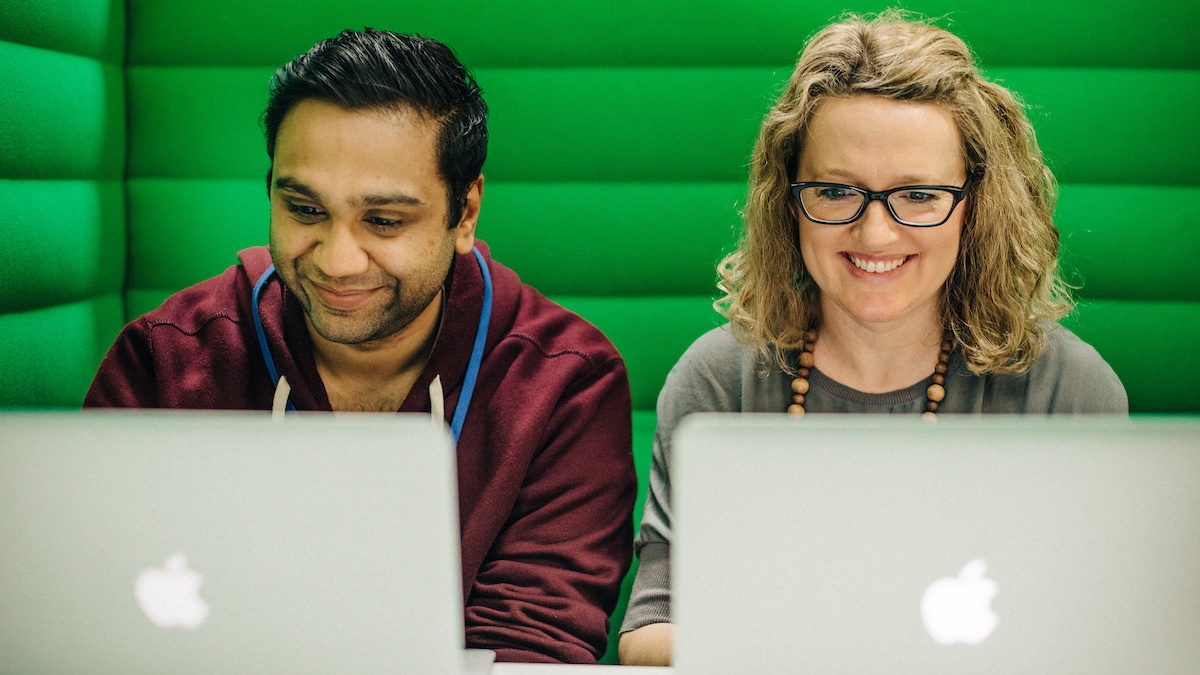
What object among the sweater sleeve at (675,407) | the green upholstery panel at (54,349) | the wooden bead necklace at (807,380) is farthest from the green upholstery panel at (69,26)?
the wooden bead necklace at (807,380)

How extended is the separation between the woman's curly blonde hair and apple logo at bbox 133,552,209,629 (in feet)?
2.70

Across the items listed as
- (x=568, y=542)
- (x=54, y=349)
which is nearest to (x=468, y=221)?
(x=568, y=542)

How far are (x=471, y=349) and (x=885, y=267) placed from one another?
549 millimetres

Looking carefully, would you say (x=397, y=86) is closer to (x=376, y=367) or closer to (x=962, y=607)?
(x=376, y=367)

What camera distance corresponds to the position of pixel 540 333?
136cm

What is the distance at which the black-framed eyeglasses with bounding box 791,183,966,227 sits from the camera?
3.86ft

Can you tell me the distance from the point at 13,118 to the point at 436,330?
2.16 ft

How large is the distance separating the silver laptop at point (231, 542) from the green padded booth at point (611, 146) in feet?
3.04

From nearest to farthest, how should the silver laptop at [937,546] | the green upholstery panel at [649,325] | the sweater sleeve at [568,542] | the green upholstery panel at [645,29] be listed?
1. the silver laptop at [937,546]
2. the sweater sleeve at [568,542]
3. the green upholstery panel at [645,29]
4. the green upholstery panel at [649,325]


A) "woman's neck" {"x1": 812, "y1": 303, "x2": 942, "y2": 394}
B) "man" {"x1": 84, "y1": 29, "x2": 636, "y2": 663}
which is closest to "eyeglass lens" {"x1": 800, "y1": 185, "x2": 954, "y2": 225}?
"woman's neck" {"x1": 812, "y1": 303, "x2": 942, "y2": 394}

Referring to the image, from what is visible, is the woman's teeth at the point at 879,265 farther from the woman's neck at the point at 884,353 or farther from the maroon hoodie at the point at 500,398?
the maroon hoodie at the point at 500,398

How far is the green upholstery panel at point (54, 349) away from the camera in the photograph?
1400mm

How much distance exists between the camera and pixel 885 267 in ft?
3.99

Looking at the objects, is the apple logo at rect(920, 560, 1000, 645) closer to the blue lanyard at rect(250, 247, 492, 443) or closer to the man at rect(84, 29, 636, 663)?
the man at rect(84, 29, 636, 663)
